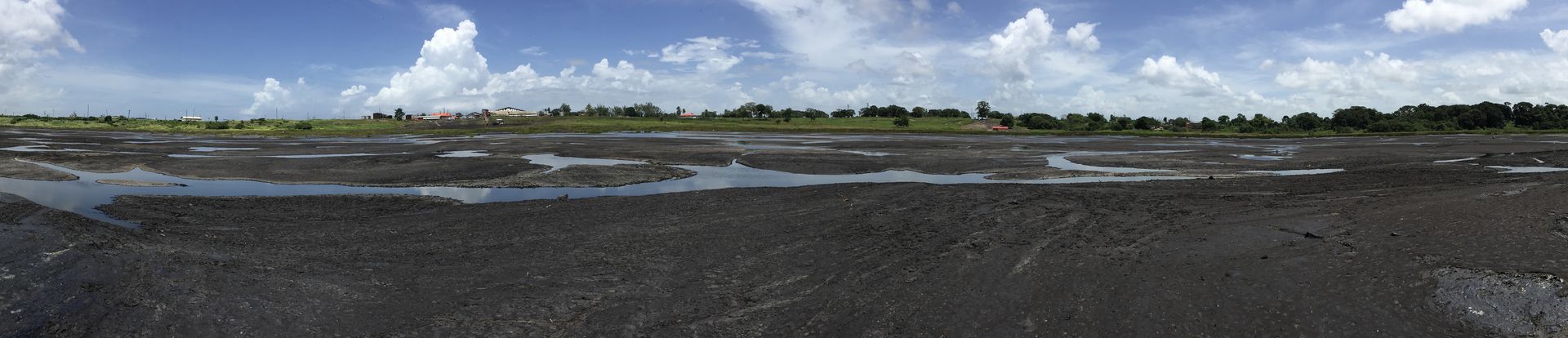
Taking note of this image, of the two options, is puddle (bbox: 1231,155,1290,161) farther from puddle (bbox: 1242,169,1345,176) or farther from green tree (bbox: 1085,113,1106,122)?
green tree (bbox: 1085,113,1106,122)

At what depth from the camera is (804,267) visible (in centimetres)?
988

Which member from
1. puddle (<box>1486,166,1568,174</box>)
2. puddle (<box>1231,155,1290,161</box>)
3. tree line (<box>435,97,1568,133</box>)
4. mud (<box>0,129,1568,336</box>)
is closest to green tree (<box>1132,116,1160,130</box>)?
tree line (<box>435,97,1568,133</box>)

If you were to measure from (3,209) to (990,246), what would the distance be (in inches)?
721

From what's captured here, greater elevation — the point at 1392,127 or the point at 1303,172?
the point at 1392,127

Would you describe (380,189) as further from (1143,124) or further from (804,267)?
(1143,124)

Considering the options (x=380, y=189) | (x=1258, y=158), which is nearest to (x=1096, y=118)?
(x=1258, y=158)

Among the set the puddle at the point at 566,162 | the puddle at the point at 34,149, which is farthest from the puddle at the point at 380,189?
the puddle at the point at 34,149

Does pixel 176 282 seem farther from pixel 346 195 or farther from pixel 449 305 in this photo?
pixel 346 195

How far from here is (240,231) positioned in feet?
41.6

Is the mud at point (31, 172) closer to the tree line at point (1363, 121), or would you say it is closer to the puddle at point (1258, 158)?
the puddle at point (1258, 158)

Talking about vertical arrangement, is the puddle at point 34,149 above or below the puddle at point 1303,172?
Result: above

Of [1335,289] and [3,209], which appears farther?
[3,209]

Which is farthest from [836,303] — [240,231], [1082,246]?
[240,231]

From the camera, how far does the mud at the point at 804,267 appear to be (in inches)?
286
